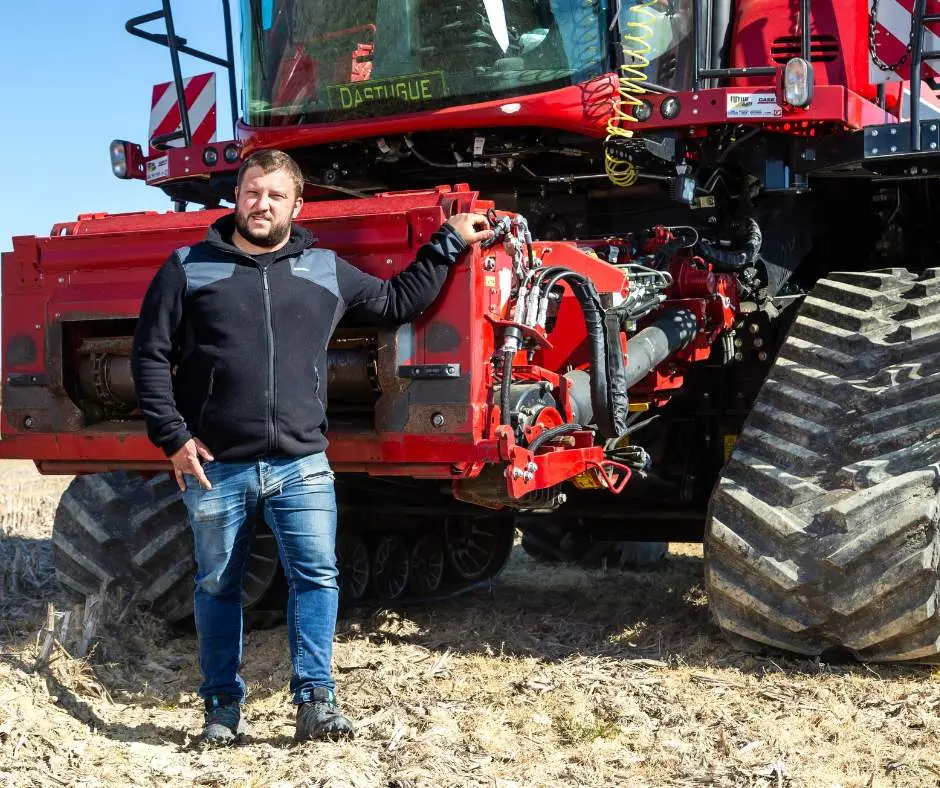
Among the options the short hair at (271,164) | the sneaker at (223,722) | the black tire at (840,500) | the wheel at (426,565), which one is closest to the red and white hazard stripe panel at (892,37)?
the black tire at (840,500)

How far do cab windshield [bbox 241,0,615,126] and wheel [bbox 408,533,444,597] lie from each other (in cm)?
207

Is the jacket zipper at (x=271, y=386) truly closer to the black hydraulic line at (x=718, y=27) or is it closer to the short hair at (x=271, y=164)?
the short hair at (x=271, y=164)

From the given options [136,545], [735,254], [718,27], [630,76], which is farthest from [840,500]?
[136,545]

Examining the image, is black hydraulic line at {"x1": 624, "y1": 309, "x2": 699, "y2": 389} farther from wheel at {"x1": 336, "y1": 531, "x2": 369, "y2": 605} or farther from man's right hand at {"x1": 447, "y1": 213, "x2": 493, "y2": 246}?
wheel at {"x1": 336, "y1": 531, "x2": 369, "y2": 605}

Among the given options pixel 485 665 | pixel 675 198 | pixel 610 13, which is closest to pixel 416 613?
pixel 485 665

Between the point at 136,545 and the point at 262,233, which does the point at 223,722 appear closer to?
the point at 262,233

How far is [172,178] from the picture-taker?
623 centimetres

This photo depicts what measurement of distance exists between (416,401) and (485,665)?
43.9 inches

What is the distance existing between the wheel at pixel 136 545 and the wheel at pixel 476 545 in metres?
1.22

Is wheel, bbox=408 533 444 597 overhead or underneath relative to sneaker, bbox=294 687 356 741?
underneath

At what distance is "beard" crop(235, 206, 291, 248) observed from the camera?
3.80m

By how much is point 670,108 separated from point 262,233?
2.04m

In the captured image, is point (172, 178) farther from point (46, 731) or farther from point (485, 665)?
point (46, 731)

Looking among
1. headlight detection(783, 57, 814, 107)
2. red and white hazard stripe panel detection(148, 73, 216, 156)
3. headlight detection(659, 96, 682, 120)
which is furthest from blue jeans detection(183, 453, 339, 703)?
red and white hazard stripe panel detection(148, 73, 216, 156)
